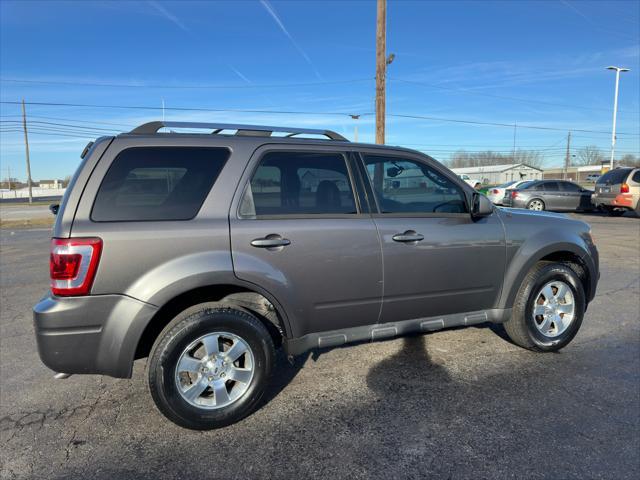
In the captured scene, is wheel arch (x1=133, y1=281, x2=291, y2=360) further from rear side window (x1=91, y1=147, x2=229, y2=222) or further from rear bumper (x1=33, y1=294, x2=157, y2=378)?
rear side window (x1=91, y1=147, x2=229, y2=222)

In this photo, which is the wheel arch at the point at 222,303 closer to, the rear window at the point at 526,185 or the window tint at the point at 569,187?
the rear window at the point at 526,185

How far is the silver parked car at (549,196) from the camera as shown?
59.2 feet

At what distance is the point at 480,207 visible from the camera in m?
3.59

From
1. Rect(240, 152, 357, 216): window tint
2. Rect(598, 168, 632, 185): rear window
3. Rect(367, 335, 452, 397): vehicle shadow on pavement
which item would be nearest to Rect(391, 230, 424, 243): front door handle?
Rect(240, 152, 357, 216): window tint

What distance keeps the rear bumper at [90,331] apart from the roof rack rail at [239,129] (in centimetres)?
117

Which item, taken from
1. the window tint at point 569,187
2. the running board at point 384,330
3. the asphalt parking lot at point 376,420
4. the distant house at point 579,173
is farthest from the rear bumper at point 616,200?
the distant house at point 579,173

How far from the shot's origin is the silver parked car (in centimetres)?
1803

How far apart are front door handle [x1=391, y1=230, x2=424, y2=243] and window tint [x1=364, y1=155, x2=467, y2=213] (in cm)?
23

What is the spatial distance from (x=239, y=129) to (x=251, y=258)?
1.02 m

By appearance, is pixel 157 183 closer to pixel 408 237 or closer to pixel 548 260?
pixel 408 237

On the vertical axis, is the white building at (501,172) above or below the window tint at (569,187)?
above

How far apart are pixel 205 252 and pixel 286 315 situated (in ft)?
2.37

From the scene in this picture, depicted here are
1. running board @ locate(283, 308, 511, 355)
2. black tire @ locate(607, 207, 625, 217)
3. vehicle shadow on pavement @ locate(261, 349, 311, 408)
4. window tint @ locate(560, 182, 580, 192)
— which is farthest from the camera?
window tint @ locate(560, 182, 580, 192)

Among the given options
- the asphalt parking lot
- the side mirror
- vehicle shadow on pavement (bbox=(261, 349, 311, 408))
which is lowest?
vehicle shadow on pavement (bbox=(261, 349, 311, 408))
